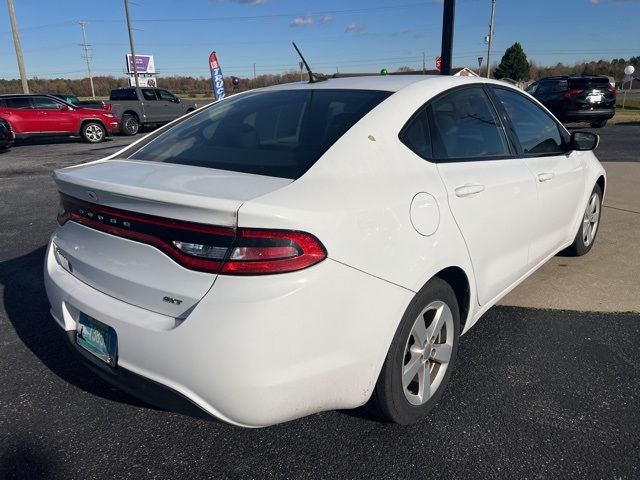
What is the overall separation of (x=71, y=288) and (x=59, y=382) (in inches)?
34.9

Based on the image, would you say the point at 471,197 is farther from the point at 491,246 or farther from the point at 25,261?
the point at 25,261

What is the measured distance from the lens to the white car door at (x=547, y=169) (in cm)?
330

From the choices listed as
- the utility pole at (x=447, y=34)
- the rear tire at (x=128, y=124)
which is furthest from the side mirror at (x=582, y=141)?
the rear tire at (x=128, y=124)

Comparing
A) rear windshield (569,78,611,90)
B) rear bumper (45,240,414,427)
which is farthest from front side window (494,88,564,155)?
rear windshield (569,78,611,90)

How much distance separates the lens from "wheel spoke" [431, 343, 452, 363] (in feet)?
8.11

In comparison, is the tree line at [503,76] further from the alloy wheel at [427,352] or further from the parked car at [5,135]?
the alloy wheel at [427,352]

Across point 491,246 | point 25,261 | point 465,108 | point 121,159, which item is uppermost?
point 465,108

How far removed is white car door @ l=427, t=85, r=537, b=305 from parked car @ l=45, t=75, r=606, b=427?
0.05 feet

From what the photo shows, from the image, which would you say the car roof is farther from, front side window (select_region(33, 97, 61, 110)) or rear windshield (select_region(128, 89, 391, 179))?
front side window (select_region(33, 97, 61, 110))

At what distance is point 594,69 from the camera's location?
6206cm

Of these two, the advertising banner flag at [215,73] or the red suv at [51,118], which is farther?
the advertising banner flag at [215,73]

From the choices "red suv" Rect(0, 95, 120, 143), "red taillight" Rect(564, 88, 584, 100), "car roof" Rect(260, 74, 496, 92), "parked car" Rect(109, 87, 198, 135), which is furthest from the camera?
"parked car" Rect(109, 87, 198, 135)

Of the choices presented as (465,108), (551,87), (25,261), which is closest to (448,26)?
(465,108)

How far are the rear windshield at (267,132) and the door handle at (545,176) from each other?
1.33 meters
